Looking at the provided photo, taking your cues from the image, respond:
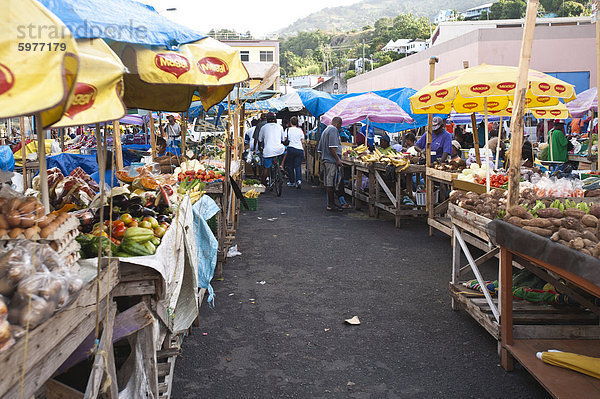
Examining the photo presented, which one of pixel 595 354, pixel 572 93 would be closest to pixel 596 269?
pixel 595 354

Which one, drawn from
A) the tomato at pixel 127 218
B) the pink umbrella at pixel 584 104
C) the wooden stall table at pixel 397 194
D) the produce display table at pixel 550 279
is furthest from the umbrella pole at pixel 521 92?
the pink umbrella at pixel 584 104

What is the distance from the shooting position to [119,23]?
376 cm

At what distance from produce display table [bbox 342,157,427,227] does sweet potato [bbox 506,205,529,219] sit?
20.0 feet

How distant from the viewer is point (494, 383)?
4.25 m

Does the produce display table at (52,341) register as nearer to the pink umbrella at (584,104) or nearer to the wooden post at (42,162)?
the wooden post at (42,162)

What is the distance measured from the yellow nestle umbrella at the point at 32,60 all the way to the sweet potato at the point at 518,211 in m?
3.81

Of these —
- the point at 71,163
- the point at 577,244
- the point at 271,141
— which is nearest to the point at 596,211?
the point at 577,244

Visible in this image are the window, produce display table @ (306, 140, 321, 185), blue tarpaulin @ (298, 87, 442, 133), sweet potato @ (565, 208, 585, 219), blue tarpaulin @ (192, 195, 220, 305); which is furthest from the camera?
the window

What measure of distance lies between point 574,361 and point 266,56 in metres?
74.4

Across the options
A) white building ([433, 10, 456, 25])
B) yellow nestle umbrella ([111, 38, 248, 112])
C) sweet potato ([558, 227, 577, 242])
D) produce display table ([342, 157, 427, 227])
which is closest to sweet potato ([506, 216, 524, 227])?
sweet potato ([558, 227, 577, 242])

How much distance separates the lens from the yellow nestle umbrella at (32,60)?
1866 millimetres

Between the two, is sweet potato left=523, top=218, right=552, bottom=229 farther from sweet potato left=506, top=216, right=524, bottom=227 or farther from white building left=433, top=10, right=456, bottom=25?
white building left=433, top=10, right=456, bottom=25

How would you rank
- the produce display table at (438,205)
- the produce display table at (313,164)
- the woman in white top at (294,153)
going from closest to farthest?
the produce display table at (438,205) → the woman in white top at (294,153) → the produce display table at (313,164)

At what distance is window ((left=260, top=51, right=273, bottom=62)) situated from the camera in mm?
74375
